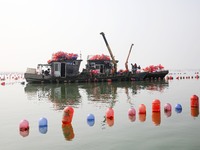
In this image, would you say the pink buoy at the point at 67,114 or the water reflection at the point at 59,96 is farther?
the water reflection at the point at 59,96

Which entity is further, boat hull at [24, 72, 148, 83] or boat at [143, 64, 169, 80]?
boat at [143, 64, 169, 80]

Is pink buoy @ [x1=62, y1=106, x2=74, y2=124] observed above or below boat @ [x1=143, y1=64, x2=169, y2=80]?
below

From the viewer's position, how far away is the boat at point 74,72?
50.4 m

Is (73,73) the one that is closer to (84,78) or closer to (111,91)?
(84,78)

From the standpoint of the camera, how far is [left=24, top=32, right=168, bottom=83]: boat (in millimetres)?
50406

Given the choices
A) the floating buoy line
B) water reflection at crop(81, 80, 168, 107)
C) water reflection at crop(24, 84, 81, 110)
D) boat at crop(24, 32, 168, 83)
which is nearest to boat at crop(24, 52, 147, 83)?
boat at crop(24, 32, 168, 83)

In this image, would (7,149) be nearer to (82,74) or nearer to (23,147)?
(23,147)

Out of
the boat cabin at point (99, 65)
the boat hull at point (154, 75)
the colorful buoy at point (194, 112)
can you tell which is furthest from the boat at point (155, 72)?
the colorful buoy at point (194, 112)

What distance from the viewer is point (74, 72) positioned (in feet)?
170

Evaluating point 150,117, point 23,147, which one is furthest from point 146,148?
point 150,117

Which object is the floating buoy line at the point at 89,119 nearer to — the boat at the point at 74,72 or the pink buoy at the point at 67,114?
the pink buoy at the point at 67,114

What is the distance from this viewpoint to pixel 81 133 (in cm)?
1184

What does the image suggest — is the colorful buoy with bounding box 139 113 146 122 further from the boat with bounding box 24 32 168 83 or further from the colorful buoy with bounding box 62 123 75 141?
the boat with bounding box 24 32 168 83

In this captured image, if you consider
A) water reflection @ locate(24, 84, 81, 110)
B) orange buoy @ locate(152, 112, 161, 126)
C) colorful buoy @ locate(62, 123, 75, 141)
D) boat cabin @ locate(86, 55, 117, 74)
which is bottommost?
colorful buoy @ locate(62, 123, 75, 141)
